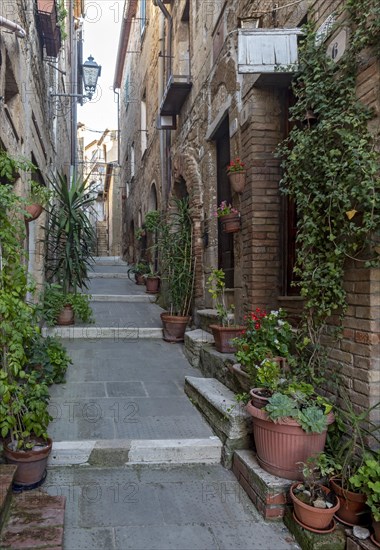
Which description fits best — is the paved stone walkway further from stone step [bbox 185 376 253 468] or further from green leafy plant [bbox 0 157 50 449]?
green leafy plant [bbox 0 157 50 449]

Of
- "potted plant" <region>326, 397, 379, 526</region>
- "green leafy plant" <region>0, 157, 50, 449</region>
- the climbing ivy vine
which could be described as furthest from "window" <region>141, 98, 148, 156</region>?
"potted plant" <region>326, 397, 379, 526</region>

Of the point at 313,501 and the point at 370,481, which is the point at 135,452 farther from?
the point at 370,481

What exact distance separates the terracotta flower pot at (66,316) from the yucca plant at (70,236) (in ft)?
1.16

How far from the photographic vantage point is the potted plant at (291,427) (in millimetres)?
2500

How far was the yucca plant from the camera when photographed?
6516 mm

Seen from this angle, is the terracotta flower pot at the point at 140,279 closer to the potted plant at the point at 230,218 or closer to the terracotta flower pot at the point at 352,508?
the potted plant at the point at 230,218

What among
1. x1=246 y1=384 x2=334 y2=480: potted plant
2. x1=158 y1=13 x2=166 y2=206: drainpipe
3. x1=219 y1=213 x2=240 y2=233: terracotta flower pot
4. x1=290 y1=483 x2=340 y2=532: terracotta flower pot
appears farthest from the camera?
x1=158 y1=13 x2=166 y2=206: drainpipe

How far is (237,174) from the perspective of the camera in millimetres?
4461

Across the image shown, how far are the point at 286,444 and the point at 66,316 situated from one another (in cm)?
453

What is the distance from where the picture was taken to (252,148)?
14.1 ft

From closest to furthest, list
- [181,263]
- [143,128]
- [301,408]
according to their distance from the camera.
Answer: [301,408] → [181,263] → [143,128]

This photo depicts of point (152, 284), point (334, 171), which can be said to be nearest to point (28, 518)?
point (334, 171)

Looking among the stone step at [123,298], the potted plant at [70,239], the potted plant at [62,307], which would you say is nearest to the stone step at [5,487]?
the potted plant at [62,307]

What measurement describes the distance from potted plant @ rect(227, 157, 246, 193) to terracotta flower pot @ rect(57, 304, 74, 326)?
10.6 ft
